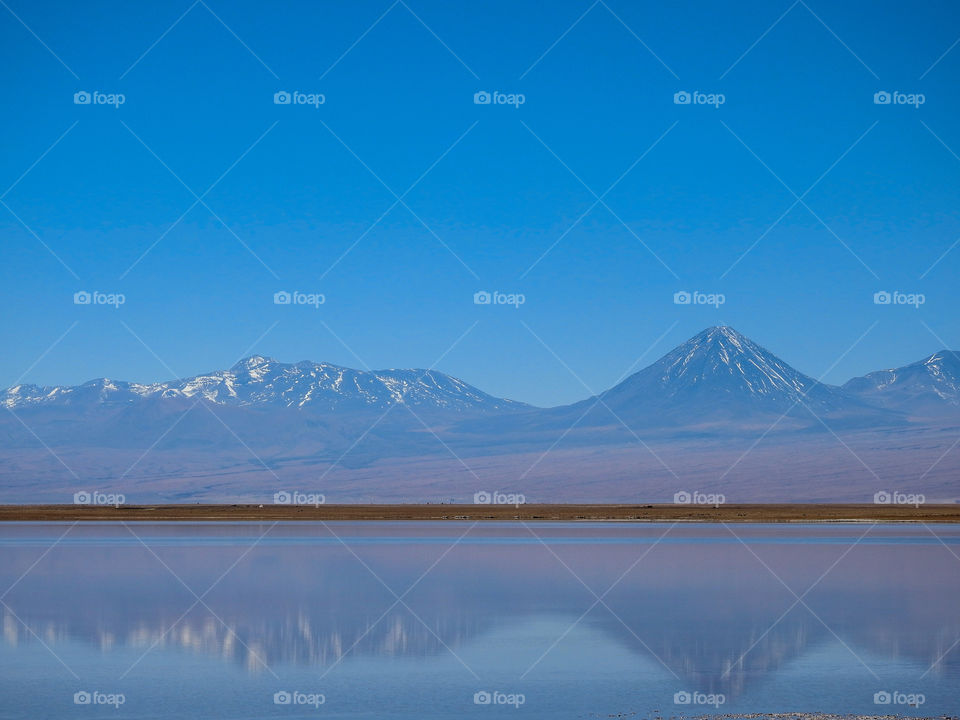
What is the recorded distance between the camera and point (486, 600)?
28766 millimetres

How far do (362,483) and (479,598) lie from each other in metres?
172

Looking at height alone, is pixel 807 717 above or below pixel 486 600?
A: below

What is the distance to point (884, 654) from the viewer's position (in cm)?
2041

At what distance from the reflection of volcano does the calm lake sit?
0.09 m

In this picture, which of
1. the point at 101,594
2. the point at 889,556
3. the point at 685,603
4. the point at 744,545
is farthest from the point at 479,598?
the point at 744,545

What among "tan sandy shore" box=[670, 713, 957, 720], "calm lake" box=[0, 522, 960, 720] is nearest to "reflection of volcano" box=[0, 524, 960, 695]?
"calm lake" box=[0, 522, 960, 720]

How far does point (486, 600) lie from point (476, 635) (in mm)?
5935

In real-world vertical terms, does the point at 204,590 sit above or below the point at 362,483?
below

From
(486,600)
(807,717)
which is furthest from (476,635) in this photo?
(807,717)

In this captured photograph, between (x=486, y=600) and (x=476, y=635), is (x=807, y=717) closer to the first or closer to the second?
(x=476, y=635)

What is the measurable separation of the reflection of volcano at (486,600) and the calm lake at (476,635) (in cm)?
9

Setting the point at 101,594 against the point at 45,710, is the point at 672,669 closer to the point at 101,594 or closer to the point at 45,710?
the point at 45,710

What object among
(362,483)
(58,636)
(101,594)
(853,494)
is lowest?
(58,636)

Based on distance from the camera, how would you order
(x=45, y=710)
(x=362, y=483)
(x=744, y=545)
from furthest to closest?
1. (x=362, y=483)
2. (x=744, y=545)
3. (x=45, y=710)
